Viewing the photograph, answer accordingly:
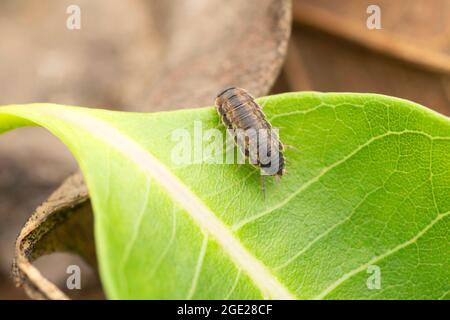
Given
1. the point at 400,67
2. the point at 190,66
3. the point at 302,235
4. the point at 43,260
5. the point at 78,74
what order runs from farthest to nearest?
the point at 78,74
the point at 43,260
the point at 400,67
the point at 190,66
the point at 302,235

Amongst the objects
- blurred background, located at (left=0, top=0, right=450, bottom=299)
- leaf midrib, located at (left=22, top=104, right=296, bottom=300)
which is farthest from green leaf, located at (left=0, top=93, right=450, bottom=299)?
blurred background, located at (left=0, top=0, right=450, bottom=299)

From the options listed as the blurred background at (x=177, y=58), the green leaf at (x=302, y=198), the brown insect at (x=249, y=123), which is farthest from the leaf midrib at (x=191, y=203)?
the blurred background at (x=177, y=58)

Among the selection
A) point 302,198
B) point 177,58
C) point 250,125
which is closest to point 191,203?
point 302,198

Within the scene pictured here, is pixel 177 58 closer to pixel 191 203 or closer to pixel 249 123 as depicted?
pixel 249 123

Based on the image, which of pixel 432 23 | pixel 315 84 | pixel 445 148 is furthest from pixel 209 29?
→ pixel 445 148

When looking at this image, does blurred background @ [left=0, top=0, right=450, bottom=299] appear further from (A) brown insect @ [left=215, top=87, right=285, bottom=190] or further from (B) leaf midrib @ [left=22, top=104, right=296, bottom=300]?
(B) leaf midrib @ [left=22, top=104, right=296, bottom=300]
